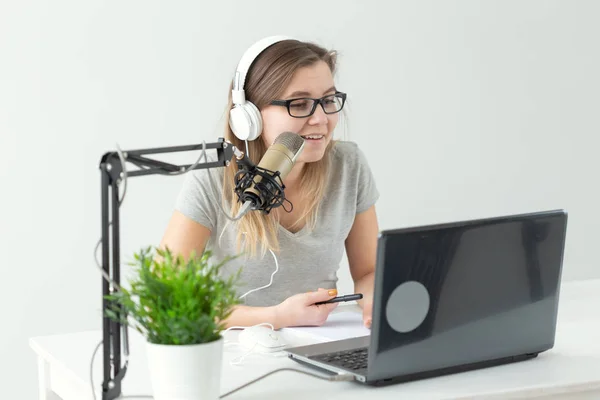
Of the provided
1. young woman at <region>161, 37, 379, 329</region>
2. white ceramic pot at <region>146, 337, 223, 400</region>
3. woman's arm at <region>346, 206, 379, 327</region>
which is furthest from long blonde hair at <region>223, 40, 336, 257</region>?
white ceramic pot at <region>146, 337, 223, 400</region>

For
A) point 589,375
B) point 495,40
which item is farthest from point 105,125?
point 589,375

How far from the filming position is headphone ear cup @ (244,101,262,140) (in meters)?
2.21

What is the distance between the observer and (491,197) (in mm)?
3846

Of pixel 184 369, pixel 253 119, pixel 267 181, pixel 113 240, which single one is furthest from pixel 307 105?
pixel 184 369

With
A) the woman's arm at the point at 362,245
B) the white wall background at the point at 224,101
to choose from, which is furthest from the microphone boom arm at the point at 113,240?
the white wall background at the point at 224,101

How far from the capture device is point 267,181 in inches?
63.1

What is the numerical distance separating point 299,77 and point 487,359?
942 millimetres

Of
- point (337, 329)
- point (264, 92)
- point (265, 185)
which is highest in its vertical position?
point (264, 92)

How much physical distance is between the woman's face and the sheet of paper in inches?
17.1

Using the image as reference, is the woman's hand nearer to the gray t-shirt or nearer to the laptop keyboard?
the laptop keyboard

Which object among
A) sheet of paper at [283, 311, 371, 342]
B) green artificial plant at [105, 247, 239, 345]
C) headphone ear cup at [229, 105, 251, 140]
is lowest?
sheet of paper at [283, 311, 371, 342]

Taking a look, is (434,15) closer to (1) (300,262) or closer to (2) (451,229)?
(1) (300,262)

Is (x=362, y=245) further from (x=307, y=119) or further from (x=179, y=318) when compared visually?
(x=179, y=318)

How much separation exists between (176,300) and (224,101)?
6.56ft
